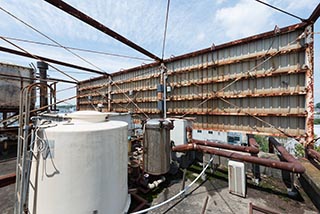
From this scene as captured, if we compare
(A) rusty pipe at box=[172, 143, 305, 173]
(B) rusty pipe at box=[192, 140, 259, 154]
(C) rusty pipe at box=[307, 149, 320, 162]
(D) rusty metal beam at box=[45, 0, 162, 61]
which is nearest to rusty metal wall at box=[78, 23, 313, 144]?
(C) rusty pipe at box=[307, 149, 320, 162]

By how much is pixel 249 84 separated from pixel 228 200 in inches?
168

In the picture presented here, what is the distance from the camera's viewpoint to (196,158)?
6219mm

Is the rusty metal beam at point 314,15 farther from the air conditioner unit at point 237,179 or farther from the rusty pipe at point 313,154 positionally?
the air conditioner unit at point 237,179

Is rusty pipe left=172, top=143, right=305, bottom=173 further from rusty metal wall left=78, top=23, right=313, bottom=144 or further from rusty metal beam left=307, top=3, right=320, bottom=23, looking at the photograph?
rusty metal beam left=307, top=3, right=320, bottom=23

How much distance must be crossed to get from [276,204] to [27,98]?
5566 mm

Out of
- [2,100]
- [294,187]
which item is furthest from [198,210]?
[2,100]

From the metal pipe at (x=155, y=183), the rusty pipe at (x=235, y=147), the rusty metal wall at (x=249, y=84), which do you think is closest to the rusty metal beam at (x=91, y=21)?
the rusty metal wall at (x=249, y=84)

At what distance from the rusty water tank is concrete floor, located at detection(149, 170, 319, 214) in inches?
26.4

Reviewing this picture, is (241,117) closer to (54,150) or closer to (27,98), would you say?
(54,150)

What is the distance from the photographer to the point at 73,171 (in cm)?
241

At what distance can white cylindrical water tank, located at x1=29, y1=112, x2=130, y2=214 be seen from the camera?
240 cm

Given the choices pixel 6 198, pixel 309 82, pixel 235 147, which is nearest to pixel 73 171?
pixel 6 198

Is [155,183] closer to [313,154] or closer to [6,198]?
[6,198]

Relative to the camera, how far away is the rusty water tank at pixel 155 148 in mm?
4262
